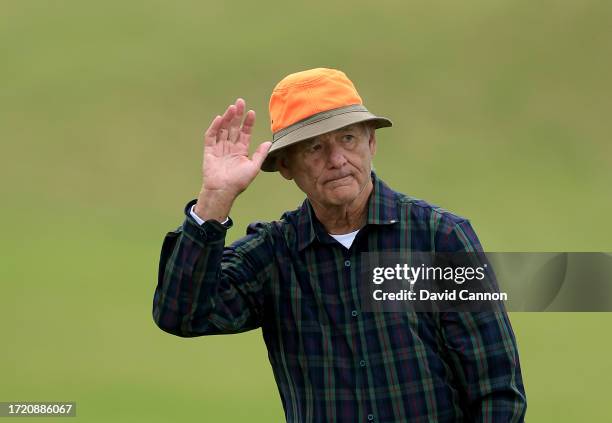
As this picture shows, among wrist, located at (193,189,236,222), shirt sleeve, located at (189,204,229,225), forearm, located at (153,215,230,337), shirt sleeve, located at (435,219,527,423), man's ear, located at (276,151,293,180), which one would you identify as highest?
man's ear, located at (276,151,293,180)

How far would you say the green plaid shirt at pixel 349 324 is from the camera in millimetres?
3096

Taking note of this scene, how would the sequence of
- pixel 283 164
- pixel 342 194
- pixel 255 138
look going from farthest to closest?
pixel 255 138
pixel 283 164
pixel 342 194

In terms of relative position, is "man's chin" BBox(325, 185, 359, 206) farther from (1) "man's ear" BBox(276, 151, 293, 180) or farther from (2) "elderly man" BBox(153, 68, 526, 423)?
(1) "man's ear" BBox(276, 151, 293, 180)

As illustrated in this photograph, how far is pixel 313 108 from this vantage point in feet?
10.7

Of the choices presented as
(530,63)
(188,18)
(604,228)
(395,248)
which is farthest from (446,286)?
(188,18)

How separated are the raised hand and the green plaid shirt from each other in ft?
0.23

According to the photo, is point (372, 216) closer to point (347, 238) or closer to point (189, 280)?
point (347, 238)

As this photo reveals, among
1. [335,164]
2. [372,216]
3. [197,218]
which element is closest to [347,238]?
[372,216]

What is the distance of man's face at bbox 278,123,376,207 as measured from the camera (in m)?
3.23

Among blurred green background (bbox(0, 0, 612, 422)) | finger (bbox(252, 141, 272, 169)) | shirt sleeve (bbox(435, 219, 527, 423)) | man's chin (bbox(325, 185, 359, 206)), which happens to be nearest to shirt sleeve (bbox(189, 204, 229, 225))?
finger (bbox(252, 141, 272, 169))

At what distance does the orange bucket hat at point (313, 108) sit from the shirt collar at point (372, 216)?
0.20 m

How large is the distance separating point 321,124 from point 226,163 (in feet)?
0.95

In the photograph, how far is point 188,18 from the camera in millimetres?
14289

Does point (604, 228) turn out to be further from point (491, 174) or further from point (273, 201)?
point (273, 201)
